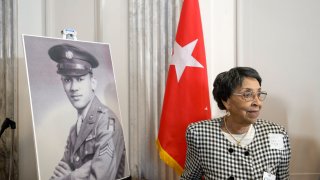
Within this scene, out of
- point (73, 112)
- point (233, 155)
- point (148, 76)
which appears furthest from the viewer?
point (148, 76)

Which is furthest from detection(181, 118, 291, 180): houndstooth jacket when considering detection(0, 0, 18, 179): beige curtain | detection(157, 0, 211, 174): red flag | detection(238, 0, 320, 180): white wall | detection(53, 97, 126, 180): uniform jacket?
detection(0, 0, 18, 179): beige curtain

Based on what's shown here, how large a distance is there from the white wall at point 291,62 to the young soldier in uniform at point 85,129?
1217mm

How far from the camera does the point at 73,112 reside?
1720 millimetres

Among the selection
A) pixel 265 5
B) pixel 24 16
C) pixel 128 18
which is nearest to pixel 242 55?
pixel 265 5

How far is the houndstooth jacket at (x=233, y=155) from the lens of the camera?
4.98ft

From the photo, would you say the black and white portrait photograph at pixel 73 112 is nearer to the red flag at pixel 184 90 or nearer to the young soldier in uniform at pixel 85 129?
the young soldier in uniform at pixel 85 129

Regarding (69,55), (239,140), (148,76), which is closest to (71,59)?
(69,55)

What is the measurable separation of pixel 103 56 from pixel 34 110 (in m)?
0.66

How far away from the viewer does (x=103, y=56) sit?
6.59 ft

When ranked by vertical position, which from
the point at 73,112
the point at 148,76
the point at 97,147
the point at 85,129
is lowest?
the point at 97,147

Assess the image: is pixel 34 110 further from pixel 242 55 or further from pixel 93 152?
pixel 242 55

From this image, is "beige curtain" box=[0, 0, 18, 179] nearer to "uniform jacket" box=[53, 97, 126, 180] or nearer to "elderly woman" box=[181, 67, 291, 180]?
"uniform jacket" box=[53, 97, 126, 180]

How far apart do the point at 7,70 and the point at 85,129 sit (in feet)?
3.73

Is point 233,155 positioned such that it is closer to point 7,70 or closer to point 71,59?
point 71,59
